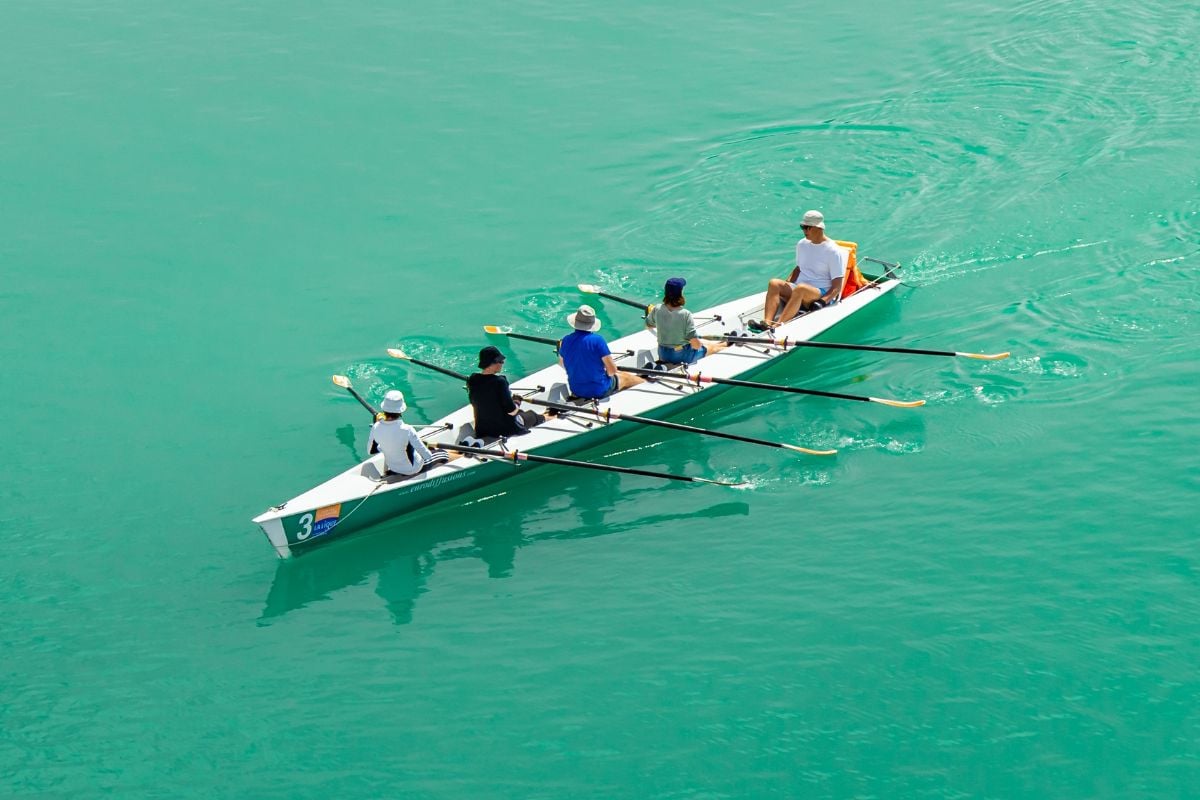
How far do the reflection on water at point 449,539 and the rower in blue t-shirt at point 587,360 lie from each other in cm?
129

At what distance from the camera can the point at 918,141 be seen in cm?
Answer: 2386

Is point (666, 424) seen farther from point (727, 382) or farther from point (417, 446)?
point (417, 446)

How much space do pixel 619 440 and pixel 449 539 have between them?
9.44 ft

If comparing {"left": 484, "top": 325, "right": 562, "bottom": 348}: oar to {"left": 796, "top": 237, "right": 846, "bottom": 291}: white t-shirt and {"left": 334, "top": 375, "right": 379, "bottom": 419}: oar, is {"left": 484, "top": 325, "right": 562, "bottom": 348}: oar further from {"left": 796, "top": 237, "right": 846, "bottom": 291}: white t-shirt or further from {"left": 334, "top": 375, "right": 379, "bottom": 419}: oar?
{"left": 796, "top": 237, "right": 846, "bottom": 291}: white t-shirt

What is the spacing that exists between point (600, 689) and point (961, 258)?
10.8 meters

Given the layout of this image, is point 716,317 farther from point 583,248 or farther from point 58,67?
point 58,67

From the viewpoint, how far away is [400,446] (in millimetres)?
16016

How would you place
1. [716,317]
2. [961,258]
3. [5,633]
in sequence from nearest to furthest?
[5,633]
[716,317]
[961,258]

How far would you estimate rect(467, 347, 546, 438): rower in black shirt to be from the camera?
16.3 metres

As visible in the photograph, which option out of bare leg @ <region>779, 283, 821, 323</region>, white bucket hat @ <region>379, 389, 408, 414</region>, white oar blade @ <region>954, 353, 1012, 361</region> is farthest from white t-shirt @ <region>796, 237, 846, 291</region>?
white bucket hat @ <region>379, 389, 408, 414</region>

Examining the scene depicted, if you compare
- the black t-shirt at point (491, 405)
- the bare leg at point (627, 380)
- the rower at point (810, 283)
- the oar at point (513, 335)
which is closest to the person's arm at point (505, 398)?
the black t-shirt at point (491, 405)

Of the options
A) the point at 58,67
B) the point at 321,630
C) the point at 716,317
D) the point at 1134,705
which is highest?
the point at 58,67

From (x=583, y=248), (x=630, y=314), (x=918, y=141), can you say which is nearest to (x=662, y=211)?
(x=583, y=248)

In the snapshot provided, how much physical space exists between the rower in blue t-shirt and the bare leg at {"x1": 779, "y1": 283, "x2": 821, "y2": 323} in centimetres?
318
